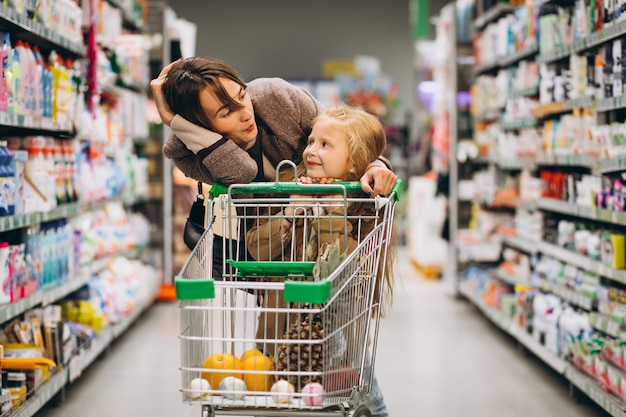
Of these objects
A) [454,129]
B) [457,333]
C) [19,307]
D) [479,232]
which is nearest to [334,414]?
[19,307]

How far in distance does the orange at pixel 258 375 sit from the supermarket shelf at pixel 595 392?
181 cm

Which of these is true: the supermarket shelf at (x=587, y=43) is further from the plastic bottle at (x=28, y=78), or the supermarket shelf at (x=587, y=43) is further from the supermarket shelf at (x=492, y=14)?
the plastic bottle at (x=28, y=78)

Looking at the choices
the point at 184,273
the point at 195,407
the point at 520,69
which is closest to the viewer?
the point at 184,273

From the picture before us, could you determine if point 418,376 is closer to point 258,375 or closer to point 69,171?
point 69,171

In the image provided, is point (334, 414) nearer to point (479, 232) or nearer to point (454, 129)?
point (479, 232)

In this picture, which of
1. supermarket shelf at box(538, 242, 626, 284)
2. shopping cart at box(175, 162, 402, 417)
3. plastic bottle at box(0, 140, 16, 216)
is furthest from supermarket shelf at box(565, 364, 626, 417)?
plastic bottle at box(0, 140, 16, 216)

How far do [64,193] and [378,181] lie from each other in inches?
99.8

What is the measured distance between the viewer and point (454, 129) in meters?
7.37

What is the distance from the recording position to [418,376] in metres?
4.66

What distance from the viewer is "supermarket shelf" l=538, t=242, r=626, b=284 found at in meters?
3.72

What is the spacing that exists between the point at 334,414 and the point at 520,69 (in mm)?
4014

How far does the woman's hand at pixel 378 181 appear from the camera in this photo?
237cm

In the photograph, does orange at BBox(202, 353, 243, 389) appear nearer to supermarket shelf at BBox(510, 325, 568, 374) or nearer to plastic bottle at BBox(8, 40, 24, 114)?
plastic bottle at BBox(8, 40, 24, 114)

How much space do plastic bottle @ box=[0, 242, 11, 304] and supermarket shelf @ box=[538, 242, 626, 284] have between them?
8.42 feet
